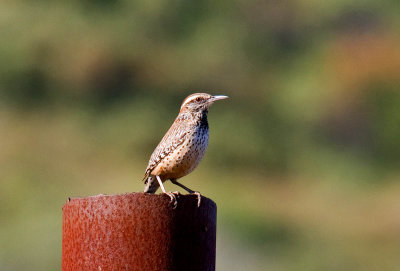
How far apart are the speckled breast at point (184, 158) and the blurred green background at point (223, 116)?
22.7 feet

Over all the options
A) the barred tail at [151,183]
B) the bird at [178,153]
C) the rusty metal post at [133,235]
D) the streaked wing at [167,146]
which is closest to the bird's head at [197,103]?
the bird at [178,153]

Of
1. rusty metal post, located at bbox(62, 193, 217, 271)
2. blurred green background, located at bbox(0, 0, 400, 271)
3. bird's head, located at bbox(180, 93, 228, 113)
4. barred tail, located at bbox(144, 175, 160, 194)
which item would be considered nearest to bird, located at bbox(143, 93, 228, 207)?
barred tail, located at bbox(144, 175, 160, 194)

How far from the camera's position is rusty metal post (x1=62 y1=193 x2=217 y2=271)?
3678 millimetres

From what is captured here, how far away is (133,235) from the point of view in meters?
3.69

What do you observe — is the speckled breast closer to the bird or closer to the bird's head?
the bird

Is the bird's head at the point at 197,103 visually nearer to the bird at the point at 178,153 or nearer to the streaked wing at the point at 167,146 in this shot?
the bird at the point at 178,153

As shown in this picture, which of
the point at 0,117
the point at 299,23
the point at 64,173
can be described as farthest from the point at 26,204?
the point at 299,23

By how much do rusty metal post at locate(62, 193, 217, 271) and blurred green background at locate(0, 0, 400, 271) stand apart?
29.0ft

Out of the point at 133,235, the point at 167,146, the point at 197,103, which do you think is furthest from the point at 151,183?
the point at 133,235

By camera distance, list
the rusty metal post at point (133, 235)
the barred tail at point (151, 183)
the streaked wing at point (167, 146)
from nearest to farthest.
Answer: the rusty metal post at point (133, 235)
the streaked wing at point (167, 146)
the barred tail at point (151, 183)

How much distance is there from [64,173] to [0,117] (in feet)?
9.93

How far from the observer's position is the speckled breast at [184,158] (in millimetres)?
5656

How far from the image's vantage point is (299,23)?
23.7 metres

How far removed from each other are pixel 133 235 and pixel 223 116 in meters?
15.0
